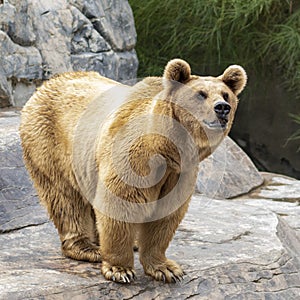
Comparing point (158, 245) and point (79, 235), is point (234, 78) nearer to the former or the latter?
point (158, 245)

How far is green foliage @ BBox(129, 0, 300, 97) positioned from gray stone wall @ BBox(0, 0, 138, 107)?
1.23 metres

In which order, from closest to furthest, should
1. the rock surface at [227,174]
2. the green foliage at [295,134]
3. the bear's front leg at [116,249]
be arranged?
the bear's front leg at [116,249] → the rock surface at [227,174] → the green foliage at [295,134]

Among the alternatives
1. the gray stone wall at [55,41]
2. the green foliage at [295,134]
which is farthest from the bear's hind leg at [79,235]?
the green foliage at [295,134]

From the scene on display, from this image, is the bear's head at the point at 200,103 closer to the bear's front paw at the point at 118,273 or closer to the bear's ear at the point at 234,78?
the bear's ear at the point at 234,78

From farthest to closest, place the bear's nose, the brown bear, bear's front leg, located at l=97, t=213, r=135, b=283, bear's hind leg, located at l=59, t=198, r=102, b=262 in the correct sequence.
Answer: bear's hind leg, located at l=59, t=198, r=102, b=262, bear's front leg, located at l=97, t=213, r=135, b=283, the brown bear, the bear's nose

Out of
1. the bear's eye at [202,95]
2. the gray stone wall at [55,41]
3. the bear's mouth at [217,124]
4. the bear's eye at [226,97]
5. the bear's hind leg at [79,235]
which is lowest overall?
the gray stone wall at [55,41]

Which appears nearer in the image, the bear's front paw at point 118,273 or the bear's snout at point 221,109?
the bear's snout at point 221,109

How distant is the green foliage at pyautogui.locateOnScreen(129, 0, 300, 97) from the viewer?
8.00m

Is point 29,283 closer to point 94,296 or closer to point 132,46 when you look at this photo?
point 94,296

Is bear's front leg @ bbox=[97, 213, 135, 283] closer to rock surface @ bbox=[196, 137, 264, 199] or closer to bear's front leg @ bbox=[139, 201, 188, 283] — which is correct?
bear's front leg @ bbox=[139, 201, 188, 283]

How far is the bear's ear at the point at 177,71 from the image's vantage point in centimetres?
269

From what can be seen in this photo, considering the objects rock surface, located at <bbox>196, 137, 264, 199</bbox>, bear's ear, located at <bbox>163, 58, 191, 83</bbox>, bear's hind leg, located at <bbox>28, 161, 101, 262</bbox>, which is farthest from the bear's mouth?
rock surface, located at <bbox>196, 137, 264, 199</bbox>

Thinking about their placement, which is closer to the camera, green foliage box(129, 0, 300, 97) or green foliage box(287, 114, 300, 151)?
green foliage box(129, 0, 300, 97)

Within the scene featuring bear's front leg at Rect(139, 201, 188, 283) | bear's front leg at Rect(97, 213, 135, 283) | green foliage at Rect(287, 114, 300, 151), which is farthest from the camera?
green foliage at Rect(287, 114, 300, 151)
